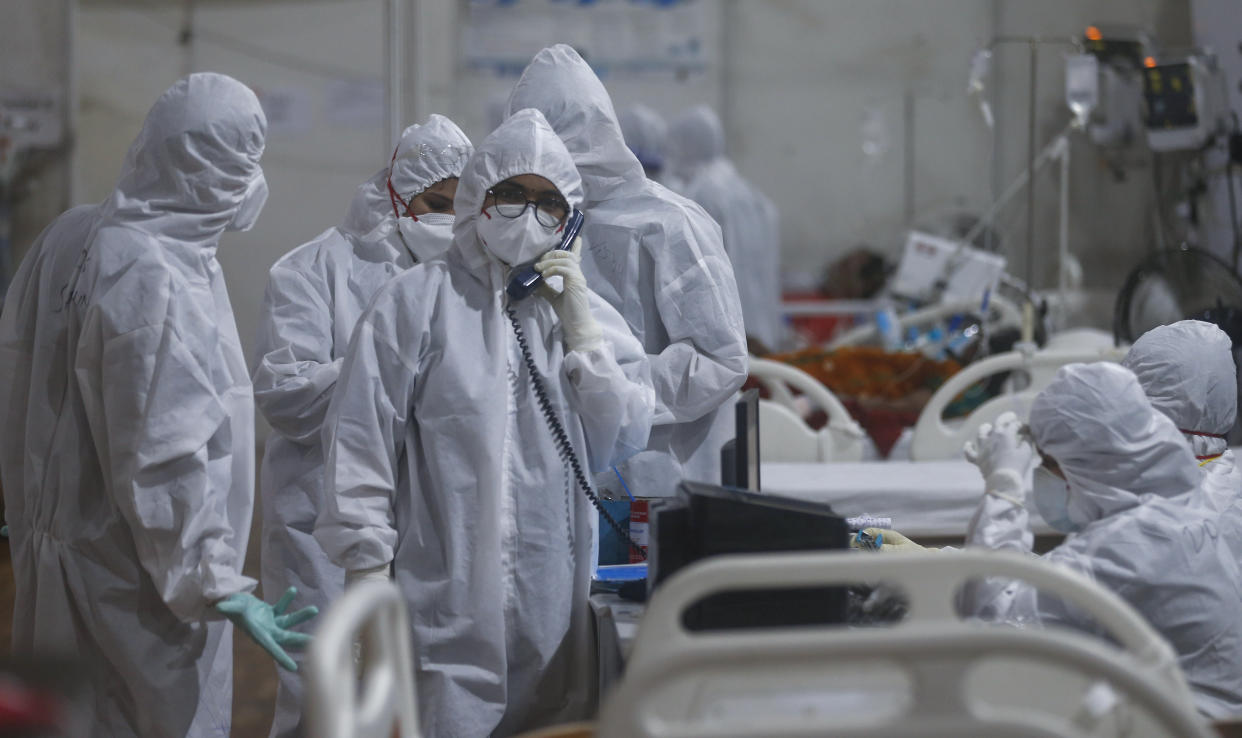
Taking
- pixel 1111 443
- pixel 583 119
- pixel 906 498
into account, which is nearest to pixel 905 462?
pixel 906 498

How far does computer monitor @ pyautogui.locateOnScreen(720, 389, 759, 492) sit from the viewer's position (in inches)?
84.4

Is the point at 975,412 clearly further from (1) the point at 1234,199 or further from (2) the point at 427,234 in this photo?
(1) the point at 1234,199

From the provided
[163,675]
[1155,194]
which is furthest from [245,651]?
[1155,194]

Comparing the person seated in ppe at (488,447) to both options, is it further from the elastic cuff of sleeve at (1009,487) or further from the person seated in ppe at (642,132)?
the person seated in ppe at (642,132)

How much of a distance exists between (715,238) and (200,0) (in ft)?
12.8

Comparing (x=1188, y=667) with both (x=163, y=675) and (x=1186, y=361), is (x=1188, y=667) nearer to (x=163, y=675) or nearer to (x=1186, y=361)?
(x=1186, y=361)

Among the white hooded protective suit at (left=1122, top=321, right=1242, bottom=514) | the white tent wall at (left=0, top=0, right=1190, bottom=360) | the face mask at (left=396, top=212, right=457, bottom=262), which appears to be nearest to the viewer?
the white hooded protective suit at (left=1122, top=321, right=1242, bottom=514)

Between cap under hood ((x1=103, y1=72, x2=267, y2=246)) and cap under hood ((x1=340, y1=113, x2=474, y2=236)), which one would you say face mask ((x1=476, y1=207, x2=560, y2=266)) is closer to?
cap under hood ((x1=103, y1=72, x2=267, y2=246))

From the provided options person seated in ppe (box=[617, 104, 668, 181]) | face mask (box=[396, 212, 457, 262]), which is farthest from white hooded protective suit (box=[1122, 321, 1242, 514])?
person seated in ppe (box=[617, 104, 668, 181])

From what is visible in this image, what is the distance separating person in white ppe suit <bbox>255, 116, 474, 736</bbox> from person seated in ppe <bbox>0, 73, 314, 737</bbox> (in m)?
0.46

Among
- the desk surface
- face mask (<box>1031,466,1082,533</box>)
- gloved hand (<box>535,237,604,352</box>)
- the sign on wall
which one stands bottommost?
the desk surface

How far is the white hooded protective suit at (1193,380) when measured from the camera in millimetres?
2678

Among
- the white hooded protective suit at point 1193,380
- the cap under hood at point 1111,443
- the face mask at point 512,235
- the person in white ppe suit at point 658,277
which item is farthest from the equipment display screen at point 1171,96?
the face mask at point 512,235

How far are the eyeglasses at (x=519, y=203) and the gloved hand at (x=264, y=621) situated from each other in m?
0.70
